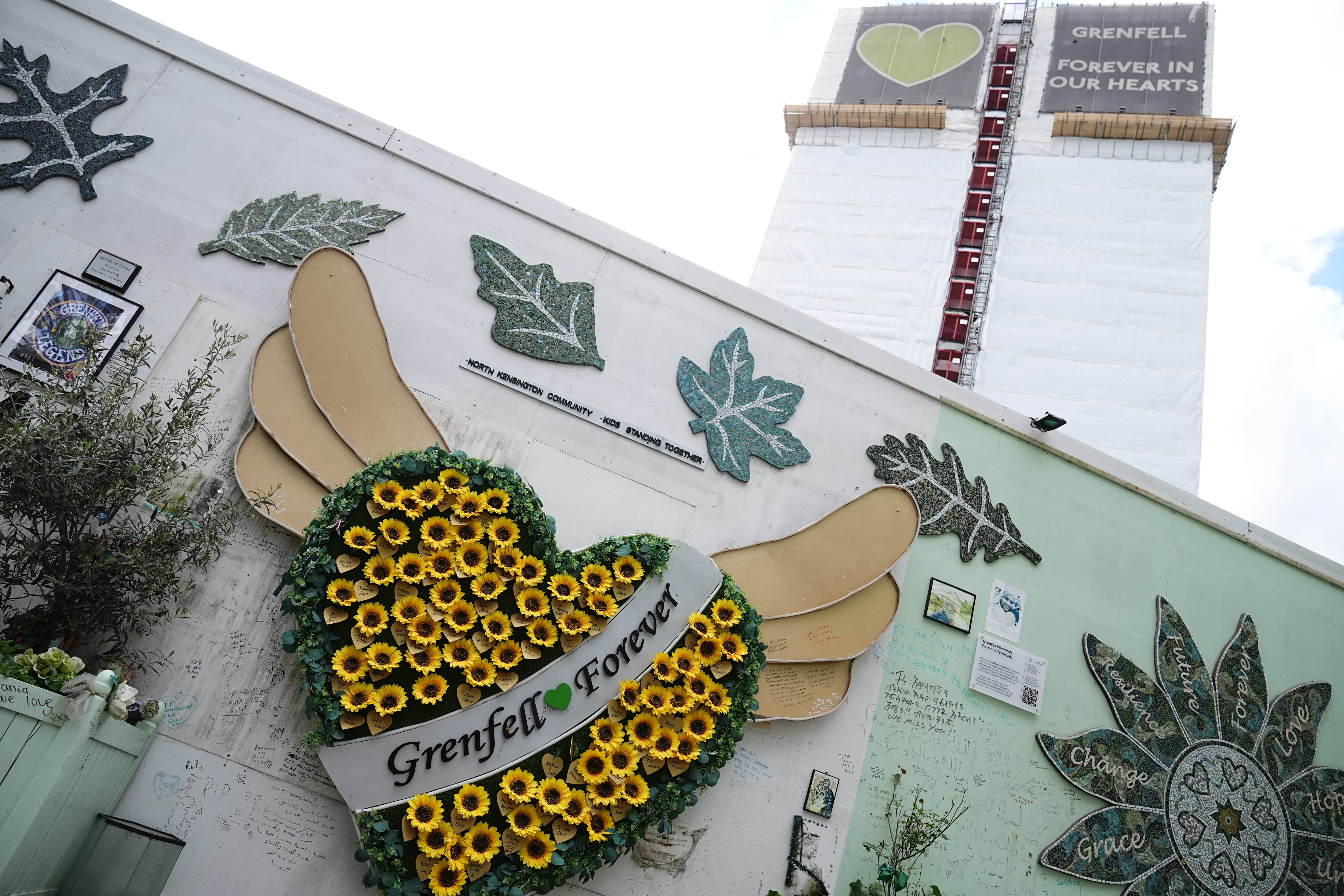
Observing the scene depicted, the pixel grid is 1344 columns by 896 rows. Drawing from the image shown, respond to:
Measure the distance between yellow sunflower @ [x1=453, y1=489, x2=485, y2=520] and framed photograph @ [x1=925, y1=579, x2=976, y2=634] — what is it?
10.7 feet

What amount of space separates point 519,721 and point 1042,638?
3.99 meters

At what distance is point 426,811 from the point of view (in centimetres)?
398

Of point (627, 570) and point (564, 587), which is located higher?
point (627, 570)

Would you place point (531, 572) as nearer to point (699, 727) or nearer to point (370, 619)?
point (370, 619)

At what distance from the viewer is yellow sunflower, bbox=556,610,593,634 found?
14.4 ft

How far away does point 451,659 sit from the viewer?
13.8ft

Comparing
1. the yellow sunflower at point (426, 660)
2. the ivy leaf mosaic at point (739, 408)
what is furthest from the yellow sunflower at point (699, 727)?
the ivy leaf mosaic at point (739, 408)

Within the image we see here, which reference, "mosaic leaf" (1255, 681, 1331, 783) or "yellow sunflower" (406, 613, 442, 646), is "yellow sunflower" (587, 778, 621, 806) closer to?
"yellow sunflower" (406, 613, 442, 646)

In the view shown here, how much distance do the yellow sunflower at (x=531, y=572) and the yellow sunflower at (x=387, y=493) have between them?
75 centimetres

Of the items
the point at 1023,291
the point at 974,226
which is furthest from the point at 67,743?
the point at 974,226

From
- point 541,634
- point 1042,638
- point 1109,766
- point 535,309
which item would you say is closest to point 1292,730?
point 1109,766

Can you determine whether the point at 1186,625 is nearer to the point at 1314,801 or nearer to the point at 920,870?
the point at 1314,801

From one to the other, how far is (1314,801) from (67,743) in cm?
817

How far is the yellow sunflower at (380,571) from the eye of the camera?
166 inches
